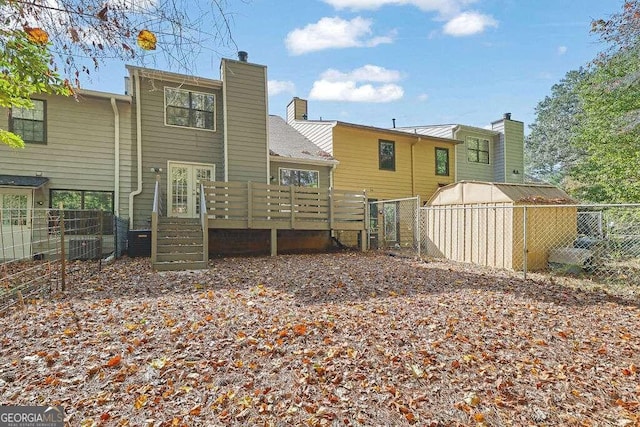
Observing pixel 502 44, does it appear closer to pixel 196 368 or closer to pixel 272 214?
pixel 272 214

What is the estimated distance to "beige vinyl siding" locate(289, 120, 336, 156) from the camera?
44.4ft

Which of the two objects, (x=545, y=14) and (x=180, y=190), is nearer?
(x=545, y=14)

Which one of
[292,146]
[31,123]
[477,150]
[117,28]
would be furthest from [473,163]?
[31,123]

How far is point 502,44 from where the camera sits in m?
10.4

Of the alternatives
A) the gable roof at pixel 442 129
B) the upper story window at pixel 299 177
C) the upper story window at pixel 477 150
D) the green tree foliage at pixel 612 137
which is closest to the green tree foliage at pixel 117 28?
the upper story window at pixel 299 177

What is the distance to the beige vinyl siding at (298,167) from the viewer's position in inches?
481

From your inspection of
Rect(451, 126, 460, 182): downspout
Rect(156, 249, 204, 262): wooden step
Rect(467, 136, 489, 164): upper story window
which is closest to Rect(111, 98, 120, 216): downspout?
Rect(156, 249, 204, 262): wooden step

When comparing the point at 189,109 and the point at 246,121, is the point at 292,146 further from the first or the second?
the point at 189,109

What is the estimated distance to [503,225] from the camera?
8180mm

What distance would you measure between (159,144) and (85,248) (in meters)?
3.65

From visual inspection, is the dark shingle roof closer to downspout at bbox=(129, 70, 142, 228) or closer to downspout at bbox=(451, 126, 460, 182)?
downspout at bbox=(129, 70, 142, 228)

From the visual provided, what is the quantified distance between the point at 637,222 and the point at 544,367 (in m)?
10.7

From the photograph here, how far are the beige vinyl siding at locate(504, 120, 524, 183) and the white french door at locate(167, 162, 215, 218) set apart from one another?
47.7ft

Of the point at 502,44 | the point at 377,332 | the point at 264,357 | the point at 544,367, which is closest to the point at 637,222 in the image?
the point at 502,44
